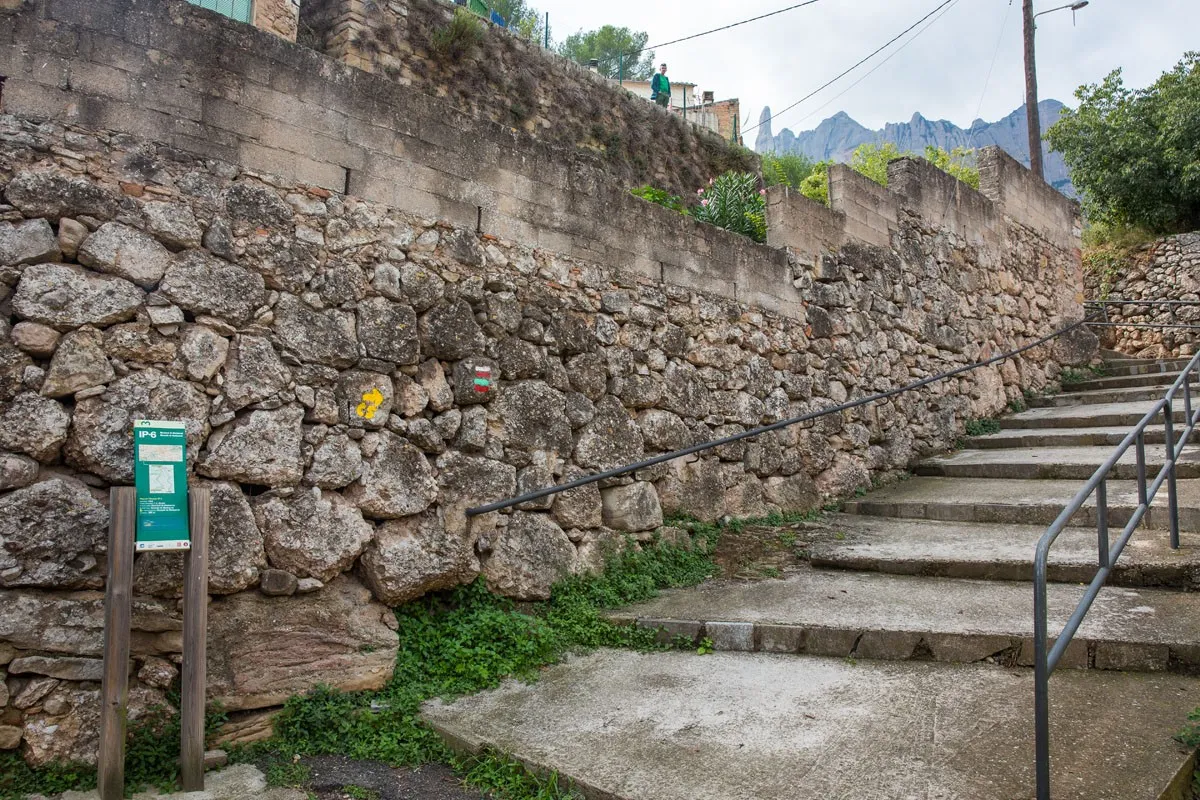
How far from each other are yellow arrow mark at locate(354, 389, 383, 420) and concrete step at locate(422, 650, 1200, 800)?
1.29 metres

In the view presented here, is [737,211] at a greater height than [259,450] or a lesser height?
greater

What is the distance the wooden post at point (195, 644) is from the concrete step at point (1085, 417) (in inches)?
276

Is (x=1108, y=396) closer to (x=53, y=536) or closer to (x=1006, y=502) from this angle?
(x=1006, y=502)

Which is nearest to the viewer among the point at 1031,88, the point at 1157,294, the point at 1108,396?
the point at 1108,396

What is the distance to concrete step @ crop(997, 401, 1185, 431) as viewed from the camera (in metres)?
7.09

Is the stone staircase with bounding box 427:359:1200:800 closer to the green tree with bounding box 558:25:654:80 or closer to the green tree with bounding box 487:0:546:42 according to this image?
the green tree with bounding box 487:0:546:42

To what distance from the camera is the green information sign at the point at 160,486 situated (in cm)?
278

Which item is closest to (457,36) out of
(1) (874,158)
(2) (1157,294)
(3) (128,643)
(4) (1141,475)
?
(4) (1141,475)

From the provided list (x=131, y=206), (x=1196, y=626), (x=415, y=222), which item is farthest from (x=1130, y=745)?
(x=131, y=206)

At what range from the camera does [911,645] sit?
11.6ft

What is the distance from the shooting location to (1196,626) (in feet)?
11.0

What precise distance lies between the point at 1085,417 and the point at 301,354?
6850 mm

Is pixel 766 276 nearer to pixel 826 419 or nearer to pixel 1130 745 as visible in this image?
pixel 826 419

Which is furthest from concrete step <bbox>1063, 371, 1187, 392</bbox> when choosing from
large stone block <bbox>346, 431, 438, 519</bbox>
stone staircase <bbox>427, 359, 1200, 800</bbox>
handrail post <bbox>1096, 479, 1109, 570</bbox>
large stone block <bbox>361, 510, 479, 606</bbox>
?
large stone block <bbox>346, 431, 438, 519</bbox>
